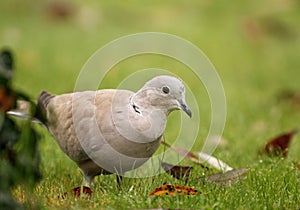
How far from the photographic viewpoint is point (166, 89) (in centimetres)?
330

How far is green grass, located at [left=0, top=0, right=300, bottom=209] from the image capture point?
10.5 ft

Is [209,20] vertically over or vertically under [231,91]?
over

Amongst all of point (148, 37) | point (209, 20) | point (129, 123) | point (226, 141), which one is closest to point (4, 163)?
point (129, 123)

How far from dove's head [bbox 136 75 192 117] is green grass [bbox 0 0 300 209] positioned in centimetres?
41

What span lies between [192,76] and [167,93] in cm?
451

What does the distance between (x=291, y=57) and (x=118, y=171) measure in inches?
242

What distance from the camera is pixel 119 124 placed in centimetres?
331

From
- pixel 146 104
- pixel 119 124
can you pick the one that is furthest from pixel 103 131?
pixel 146 104

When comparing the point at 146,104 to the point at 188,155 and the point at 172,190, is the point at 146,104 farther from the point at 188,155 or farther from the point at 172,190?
the point at 188,155

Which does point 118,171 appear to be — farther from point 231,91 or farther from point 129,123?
point 231,91

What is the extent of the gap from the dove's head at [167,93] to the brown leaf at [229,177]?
45cm

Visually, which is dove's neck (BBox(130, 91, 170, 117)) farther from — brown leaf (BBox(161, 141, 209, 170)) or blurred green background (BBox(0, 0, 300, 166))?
blurred green background (BBox(0, 0, 300, 166))

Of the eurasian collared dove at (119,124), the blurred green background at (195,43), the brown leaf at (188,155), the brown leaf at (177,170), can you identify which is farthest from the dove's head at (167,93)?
the blurred green background at (195,43)

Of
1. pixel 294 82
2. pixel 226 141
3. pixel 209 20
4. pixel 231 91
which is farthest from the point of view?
pixel 209 20
